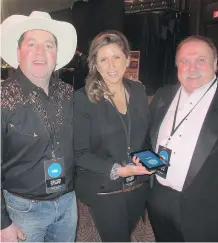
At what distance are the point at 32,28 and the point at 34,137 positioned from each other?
618 millimetres

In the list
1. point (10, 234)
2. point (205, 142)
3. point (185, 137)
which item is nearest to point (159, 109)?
point (185, 137)

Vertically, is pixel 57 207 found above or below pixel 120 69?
below

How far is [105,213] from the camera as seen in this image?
5.47ft

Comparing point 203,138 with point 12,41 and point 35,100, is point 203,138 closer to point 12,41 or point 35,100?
point 35,100

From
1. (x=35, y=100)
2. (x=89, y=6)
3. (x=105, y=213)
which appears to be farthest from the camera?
(x=89, y=6)

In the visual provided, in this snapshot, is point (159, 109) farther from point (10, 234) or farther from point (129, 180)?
point (10, 234)

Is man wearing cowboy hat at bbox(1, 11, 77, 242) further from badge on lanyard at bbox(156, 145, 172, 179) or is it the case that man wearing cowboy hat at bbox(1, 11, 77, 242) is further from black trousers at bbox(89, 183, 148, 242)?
badge on lanyard at bbox(156, 145, 172, 179)

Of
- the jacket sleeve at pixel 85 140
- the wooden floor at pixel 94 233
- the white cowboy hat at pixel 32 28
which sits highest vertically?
the white cowboy hat at pixel 32 28

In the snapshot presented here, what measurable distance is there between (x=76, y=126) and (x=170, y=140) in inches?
23.8

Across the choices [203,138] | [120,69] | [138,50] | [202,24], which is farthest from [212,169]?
[202,24]

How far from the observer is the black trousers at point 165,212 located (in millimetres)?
1705

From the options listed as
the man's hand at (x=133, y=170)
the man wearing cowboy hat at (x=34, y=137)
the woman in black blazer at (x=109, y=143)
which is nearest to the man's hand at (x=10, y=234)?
the man wearing cowboy hat at (x=34, y=137)

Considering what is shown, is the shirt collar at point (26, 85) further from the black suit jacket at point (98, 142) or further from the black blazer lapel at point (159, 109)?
the black blazer lapel at point (159, 109)

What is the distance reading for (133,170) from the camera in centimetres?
160
